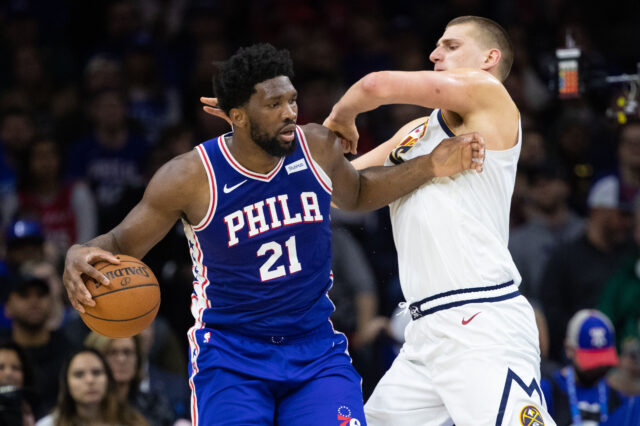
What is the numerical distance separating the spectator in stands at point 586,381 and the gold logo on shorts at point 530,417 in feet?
8.94

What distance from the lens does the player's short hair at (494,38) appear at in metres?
4.99

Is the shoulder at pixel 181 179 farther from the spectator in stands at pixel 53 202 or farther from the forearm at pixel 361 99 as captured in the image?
the spectator in stands at pixel 53 202

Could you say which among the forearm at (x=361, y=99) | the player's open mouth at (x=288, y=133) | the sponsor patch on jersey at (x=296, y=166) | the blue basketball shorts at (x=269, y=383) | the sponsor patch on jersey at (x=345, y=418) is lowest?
the sponsor patch on jersey at (x=345, y=418)

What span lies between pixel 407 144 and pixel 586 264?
3799mm

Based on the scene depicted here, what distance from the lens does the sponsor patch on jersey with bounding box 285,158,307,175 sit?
4734 mm

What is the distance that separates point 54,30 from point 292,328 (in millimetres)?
7518

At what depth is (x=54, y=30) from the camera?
440 inches

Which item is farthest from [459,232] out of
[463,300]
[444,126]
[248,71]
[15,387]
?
[15,387]

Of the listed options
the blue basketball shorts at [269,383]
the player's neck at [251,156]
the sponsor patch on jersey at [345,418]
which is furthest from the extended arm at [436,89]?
the sponsor patch on jersey at [345,418]

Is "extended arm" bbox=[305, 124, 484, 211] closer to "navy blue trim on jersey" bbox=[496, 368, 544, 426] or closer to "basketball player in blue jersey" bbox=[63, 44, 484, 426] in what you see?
"basketball player in blue jersey" bbox=[63, 44, 484, 426]

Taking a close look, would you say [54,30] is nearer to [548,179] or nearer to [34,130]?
[34,130]

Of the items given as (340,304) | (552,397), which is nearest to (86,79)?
(340,304)

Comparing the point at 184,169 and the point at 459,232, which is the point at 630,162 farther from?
the point at 184,169

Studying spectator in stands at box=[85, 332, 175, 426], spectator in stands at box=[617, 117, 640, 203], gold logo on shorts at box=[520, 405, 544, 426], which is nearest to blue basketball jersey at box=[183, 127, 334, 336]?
gold logo on shorts at box=[520, 405, 544, 426]
